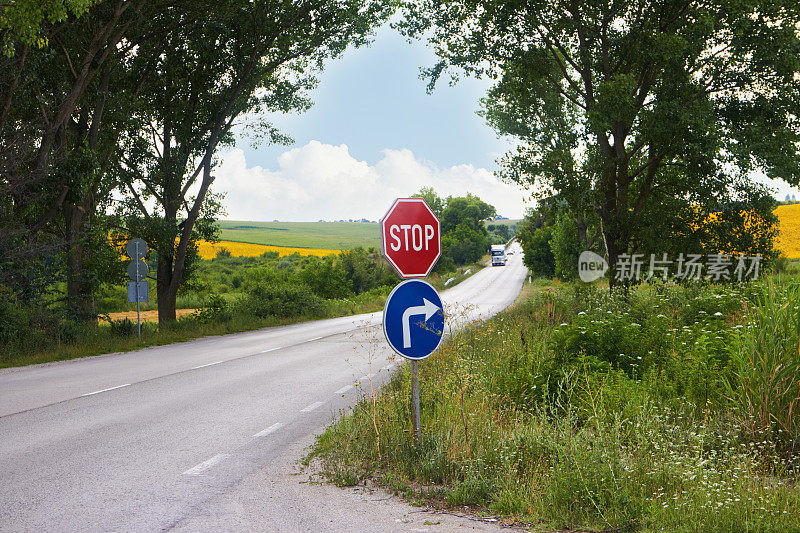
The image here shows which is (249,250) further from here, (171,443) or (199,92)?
(171,443)

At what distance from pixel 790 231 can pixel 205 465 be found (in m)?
58.9

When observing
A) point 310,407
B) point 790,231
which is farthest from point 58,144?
point 790,231

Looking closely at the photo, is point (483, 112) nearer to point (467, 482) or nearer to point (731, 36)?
point (731, 36)

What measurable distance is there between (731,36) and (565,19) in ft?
16.6

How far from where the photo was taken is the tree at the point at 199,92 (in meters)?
21.6

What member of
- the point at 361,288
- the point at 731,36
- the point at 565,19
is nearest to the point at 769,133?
the point at 731,36

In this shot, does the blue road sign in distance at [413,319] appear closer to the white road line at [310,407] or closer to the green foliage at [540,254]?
the white road line at [310,407]

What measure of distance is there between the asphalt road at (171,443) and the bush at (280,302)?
14.5 m

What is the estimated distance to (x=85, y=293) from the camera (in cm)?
1866

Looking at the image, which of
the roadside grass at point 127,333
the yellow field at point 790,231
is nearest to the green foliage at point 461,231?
the yellow field at point 790,231

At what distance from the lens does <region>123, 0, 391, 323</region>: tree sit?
2158 centimetres

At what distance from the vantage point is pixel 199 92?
904 inches

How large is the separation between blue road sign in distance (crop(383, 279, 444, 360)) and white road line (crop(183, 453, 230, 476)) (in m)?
2.35

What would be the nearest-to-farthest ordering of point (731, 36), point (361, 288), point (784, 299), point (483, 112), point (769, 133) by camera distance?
point (784, 299)
point (769, 133)
point (731, 36)
point (483, 112)
point (361, 288)
